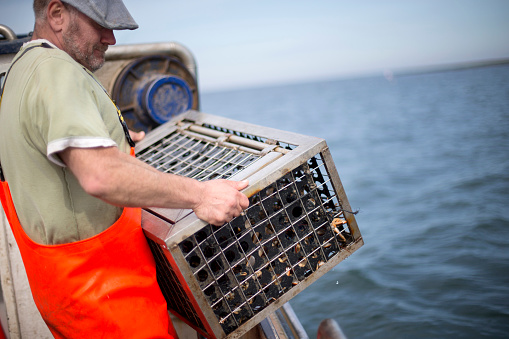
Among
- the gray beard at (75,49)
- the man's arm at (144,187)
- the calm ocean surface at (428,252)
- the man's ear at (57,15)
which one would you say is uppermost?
the man's ear at (57,15)

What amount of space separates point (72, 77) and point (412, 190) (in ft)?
30.0

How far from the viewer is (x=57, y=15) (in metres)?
1.55

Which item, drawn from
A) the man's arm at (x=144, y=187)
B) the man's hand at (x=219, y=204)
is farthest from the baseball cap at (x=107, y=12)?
the man's hand at (x=219, y=204)

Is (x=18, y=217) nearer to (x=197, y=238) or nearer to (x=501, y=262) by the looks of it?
(x=197, y=238)

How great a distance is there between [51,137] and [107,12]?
0.58m

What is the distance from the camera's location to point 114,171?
1362 mm

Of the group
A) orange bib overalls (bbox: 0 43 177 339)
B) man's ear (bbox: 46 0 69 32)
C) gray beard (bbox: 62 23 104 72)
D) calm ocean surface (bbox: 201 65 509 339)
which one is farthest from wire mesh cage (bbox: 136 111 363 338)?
calm ocean surface (bbox: 201 65 509 339)

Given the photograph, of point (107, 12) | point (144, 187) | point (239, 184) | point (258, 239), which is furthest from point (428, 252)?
point (107, 12)

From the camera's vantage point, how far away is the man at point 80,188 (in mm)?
1351

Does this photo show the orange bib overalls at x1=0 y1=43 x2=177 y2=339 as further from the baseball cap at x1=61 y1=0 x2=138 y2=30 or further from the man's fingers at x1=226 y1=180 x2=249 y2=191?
the baseball cap at x1=61 y1=0 x2=138 y2=30

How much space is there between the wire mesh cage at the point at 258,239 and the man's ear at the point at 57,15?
0.86 meters

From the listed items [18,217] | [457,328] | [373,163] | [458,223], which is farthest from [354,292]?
[373,163]

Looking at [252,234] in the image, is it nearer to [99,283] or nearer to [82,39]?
[99,283]

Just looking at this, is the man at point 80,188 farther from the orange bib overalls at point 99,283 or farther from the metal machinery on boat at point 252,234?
the metal machinery on boat at point 252,234
